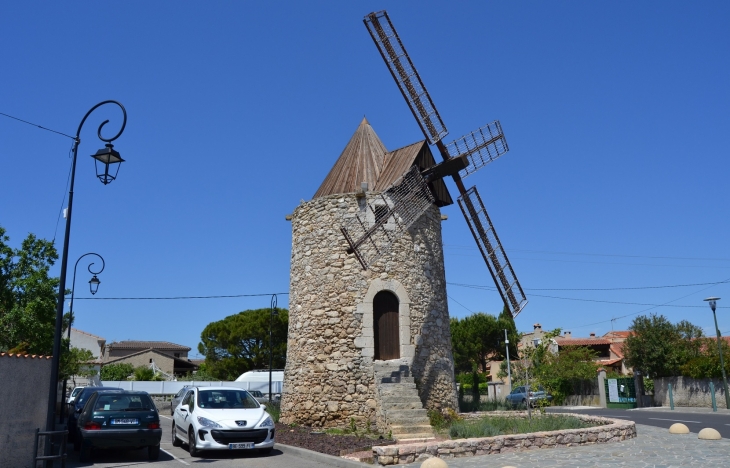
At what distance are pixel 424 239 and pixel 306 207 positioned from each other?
371 centimetres

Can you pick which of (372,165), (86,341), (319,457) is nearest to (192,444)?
(319,457)

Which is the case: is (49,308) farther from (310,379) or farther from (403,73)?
(403,73)

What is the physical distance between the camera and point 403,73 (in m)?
17.7

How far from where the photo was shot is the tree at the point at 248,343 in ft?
135

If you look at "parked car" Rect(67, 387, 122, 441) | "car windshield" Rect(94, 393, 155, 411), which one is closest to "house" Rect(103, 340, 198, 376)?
"parked car" Rect(67, 387, 122, 441)

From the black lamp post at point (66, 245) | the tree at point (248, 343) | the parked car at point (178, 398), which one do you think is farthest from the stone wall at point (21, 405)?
the tree at point (248, 343)

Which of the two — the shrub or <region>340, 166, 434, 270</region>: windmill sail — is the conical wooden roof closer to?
<region>340, 166, 434, 270</region>: windmill sail

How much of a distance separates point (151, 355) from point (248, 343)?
1908 cm

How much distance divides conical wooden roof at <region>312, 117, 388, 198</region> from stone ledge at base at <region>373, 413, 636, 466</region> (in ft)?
28.2

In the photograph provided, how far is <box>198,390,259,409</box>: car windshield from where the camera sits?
1224 cm

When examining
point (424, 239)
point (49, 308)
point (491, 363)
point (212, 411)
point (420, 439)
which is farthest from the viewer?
point (491, 363)

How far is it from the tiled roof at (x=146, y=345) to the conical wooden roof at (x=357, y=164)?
169ft

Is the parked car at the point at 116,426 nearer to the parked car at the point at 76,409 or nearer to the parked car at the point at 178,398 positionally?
the parked car at the point at 76,409

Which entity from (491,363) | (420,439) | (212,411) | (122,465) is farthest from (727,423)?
(491,363)
